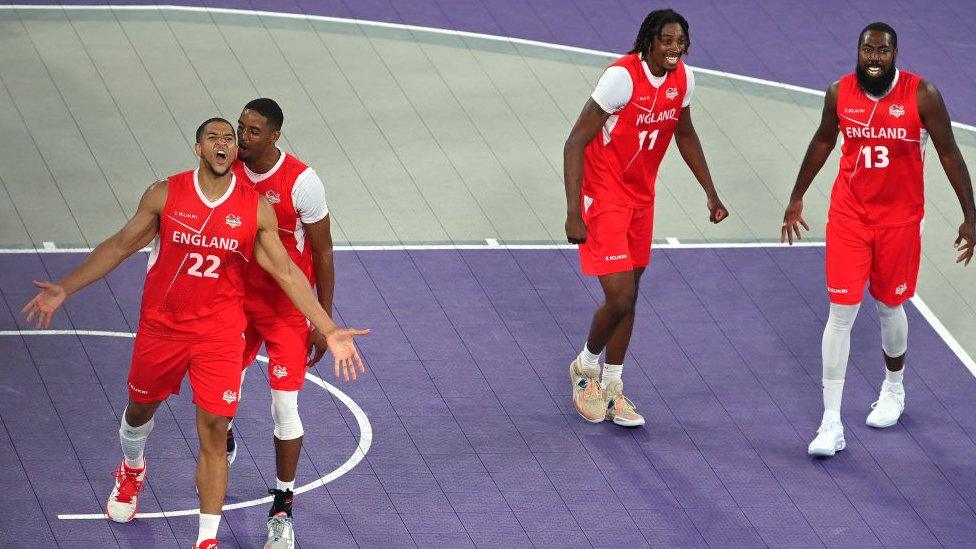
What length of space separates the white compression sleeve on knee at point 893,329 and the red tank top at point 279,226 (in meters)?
3.23

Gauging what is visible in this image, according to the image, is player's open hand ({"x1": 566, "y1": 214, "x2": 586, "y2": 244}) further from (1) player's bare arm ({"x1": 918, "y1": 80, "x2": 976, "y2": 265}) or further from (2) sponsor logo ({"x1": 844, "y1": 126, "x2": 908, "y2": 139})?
(1) player's bare arm ({"x1": 918, "y1": 80, "x2": 976, "y2": 265})

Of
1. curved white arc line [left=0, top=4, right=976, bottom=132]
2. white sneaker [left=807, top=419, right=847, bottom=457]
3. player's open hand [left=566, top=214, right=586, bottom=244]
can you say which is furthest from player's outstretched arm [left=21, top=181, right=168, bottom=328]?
curved white arc line [left=0, top=4, right=976, bottom=132]

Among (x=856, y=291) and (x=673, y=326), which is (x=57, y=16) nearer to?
(x=673, y=326)

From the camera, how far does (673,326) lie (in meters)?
9.79

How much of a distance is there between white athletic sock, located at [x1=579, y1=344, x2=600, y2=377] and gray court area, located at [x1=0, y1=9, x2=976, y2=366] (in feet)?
6.96

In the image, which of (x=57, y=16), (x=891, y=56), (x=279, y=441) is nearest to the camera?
(x=279, y=441)

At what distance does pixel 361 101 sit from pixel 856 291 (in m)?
5.99

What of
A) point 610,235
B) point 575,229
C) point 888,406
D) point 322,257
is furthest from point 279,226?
point 888,406

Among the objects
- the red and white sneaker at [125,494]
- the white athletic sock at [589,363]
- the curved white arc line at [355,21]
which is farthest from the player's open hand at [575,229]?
the curved white arc line at [355,21]

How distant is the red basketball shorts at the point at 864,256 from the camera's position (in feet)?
26.9

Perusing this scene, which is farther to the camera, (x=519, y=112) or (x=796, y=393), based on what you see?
(x=519, y=112)

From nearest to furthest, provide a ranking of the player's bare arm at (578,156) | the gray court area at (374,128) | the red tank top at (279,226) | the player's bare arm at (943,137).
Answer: the red tank top at (279,226), the player's bare arm at (943,137), the player's bare arm at (578,156), the gray court area at (374,128)

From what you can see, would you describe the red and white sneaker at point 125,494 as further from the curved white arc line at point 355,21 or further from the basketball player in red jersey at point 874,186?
the curved white arc line at point 355,21

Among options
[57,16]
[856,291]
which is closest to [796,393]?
[856,291]
